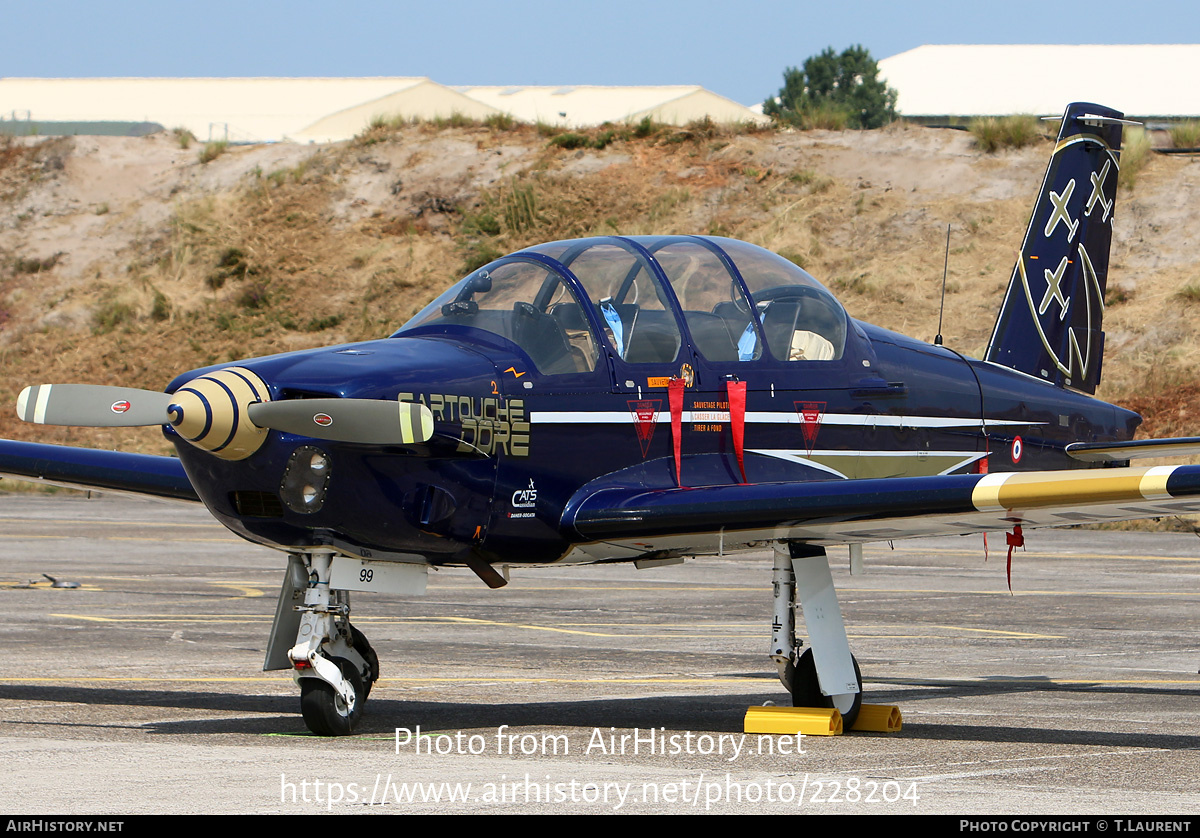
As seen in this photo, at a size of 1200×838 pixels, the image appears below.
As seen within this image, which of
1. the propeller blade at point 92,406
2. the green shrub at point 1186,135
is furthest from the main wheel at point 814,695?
the green shrub at point 1186,135

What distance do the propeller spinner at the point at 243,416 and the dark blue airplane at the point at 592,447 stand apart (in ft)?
0.04

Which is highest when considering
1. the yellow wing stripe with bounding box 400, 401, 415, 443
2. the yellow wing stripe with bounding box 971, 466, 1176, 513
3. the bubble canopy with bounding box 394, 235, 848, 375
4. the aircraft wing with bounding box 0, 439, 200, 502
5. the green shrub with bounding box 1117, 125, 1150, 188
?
the green shrub with bounding box 1117, 125, 1150, 188

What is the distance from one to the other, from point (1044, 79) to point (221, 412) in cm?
7415

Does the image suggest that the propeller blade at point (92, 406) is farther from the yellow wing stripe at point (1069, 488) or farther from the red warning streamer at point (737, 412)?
the yellow wing stripe at point (1069, 488)

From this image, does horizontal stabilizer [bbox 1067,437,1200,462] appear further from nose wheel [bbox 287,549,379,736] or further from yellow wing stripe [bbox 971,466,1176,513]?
nose wheel [bbox 287,549,379,736]

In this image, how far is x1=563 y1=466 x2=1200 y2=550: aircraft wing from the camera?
26.0 feet

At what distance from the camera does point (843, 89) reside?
276 ft

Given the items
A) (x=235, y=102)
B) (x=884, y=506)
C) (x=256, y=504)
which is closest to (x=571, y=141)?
(x=235, y=102)

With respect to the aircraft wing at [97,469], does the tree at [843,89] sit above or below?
above

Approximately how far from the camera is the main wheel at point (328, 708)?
341 inches

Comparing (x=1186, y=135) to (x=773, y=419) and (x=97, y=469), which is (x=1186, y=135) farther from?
(x=97, y=469)

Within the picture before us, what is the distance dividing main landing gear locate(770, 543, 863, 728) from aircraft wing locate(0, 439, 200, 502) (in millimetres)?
4182

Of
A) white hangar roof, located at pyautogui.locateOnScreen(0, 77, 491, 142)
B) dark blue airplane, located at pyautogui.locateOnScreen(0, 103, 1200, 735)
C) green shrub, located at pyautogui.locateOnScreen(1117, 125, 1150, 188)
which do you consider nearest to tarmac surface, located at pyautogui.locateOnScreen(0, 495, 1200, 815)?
dark blue airplane, located at pyautogui.locateOnScreen(0, 103, 1200, 735)
